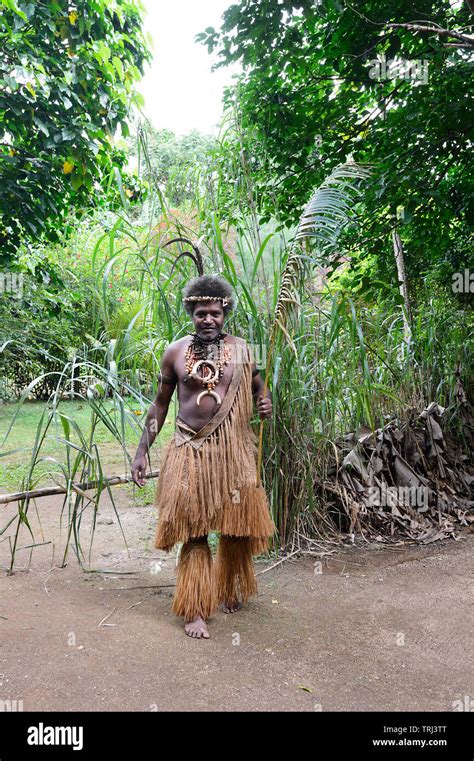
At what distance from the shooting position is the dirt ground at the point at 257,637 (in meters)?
1.73

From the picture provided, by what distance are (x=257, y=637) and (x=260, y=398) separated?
39.5 inches

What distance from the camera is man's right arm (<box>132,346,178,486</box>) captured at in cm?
234

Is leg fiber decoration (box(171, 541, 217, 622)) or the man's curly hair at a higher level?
the man's curly hair

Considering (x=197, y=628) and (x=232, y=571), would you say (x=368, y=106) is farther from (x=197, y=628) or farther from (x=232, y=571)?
(x=197, y=628)

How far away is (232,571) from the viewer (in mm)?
2383

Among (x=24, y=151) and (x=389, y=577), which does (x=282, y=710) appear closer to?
(x=389, y=577)

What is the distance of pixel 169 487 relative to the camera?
86.8 inches

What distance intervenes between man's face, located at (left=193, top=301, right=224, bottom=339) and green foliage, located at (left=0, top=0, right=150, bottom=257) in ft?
5.06

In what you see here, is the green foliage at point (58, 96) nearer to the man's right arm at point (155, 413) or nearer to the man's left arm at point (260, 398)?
the man's right arm at point (155, 413)

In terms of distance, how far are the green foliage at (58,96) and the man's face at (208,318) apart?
5.06ft

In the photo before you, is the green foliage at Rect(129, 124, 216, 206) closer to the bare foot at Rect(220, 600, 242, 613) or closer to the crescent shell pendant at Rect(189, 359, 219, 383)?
the crescent shell pendant at Rect(189, 359, 219, 383)

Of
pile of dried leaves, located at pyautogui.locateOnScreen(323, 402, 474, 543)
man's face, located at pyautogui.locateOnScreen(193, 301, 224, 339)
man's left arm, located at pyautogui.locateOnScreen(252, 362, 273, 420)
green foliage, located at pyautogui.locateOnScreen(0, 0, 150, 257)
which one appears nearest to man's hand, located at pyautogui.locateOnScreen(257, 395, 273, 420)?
man's left arm, located at pyautogui.locateOnScreen(252, 362, 273, 420)

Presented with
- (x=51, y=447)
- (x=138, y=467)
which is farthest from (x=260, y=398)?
(x=51, y=447)

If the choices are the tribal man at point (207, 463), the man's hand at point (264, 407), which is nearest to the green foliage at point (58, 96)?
the tribal man at point (207, 463)
